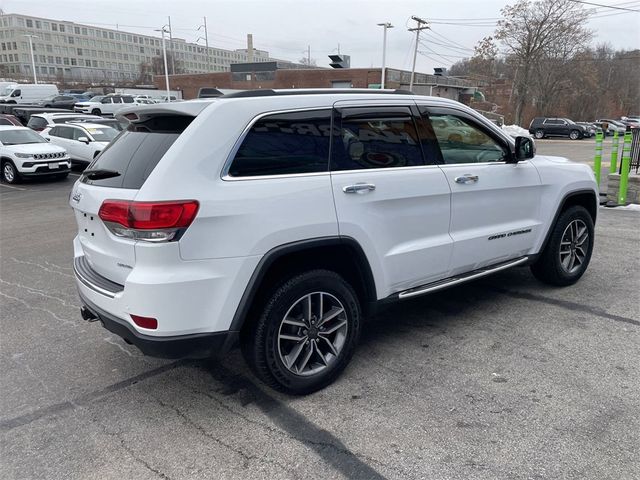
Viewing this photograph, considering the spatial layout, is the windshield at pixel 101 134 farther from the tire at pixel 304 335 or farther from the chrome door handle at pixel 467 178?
the tire at pixel 304 335

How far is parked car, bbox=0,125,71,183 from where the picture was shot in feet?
45.0

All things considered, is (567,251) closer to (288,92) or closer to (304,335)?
(304,335)

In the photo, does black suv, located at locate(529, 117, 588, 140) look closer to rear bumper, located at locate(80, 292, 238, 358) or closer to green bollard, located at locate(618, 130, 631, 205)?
green bollard, located at locate(618, 130, 631, 205)

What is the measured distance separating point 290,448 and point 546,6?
2185 inches

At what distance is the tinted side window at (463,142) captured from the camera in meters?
3.92

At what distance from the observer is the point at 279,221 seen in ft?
9.53

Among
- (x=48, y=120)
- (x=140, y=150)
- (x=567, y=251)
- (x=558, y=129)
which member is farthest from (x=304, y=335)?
(x=558, y=129)

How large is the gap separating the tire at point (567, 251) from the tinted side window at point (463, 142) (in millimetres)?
1089

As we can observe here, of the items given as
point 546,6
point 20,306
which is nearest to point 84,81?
point 546,6

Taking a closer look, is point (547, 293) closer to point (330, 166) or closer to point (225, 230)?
point (330, 166)

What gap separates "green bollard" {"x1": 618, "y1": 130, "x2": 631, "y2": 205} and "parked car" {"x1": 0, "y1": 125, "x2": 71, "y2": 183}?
45.5ft

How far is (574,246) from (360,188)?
2.95 m

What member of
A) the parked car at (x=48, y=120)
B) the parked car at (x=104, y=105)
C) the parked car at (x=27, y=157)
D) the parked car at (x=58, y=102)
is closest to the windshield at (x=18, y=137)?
the parked car at (x=27, y=157)

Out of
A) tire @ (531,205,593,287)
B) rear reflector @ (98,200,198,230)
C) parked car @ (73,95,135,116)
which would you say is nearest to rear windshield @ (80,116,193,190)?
rear reflector @ (98,200,198,230)
